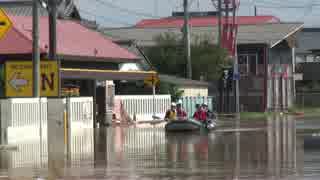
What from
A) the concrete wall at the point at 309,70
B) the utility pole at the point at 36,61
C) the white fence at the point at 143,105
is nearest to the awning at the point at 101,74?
the white fence at the point at 143,105

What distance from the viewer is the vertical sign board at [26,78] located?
2806cm

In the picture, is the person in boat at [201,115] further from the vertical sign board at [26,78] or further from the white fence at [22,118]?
the vertical sign board at [26,78]

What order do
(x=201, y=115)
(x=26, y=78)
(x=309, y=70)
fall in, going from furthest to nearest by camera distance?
(x=309, y=70) → (x=201, y=115) → (x=26, y=78)

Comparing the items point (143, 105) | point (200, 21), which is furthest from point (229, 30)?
point (200, 21)

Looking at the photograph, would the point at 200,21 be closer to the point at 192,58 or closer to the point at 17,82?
the point at 192,58

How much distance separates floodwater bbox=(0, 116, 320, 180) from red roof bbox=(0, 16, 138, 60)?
37.0 feet

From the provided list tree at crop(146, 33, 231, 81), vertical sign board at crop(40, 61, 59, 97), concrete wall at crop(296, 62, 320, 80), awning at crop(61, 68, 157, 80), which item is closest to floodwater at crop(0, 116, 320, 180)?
vertical sign board at crop(40, 61, 59, 97)

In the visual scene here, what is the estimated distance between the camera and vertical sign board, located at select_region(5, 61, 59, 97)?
28.1m

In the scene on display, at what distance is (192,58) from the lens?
74.1 meters

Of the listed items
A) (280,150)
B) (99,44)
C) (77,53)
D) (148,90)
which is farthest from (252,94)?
(280,150)

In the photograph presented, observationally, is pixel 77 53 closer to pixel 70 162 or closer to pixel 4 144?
pixel 4 144

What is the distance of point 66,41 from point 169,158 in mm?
27877

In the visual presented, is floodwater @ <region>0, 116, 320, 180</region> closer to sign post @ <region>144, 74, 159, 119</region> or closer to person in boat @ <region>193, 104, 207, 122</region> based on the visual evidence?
person in boat @ <region>193, 104, 207, 122</region>

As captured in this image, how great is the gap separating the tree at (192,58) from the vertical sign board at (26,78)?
142 feet
